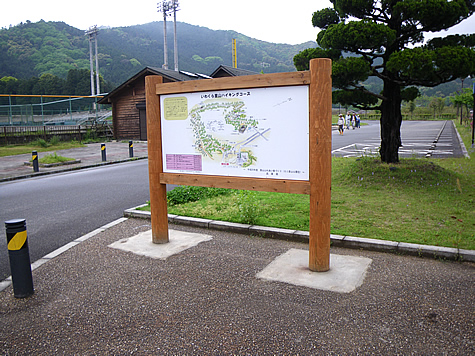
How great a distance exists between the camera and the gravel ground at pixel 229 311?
3373 millimetres

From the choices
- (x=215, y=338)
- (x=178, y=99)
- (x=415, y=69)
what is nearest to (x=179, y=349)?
(x=215, y=338)

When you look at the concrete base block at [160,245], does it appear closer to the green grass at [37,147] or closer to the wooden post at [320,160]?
the wooden post at [320,160]

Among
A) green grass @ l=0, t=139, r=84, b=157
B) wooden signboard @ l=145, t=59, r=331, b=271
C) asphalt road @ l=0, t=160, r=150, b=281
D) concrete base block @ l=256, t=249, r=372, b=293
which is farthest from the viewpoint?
green grass @ l=0, t=139, r=84, b=157

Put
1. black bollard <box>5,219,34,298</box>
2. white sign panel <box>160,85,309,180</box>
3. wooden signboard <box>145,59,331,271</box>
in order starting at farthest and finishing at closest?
white sign panel <box>160,85,309,180</box> < wooden signboard <box>145,59,331,271</box> < black bollard <box>5,219,34,298</box>

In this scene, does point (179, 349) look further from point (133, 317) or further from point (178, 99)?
point (178, 99)

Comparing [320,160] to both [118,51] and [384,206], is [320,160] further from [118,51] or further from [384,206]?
[118,51]

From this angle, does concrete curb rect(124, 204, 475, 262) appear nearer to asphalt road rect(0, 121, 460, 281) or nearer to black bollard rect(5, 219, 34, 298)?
asphalt road rect(0, 121, 460, 281)

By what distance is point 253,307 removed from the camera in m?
4.01

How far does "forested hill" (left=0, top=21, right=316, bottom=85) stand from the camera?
73562 millimetres

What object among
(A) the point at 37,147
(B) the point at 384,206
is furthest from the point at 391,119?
(A) the point at 37,147

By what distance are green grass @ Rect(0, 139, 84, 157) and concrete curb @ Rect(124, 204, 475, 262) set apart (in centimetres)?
1969

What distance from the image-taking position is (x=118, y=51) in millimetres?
102562

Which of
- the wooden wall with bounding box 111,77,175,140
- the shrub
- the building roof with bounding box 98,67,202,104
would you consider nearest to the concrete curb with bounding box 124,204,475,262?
the shrub

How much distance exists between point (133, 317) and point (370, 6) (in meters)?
8.98
